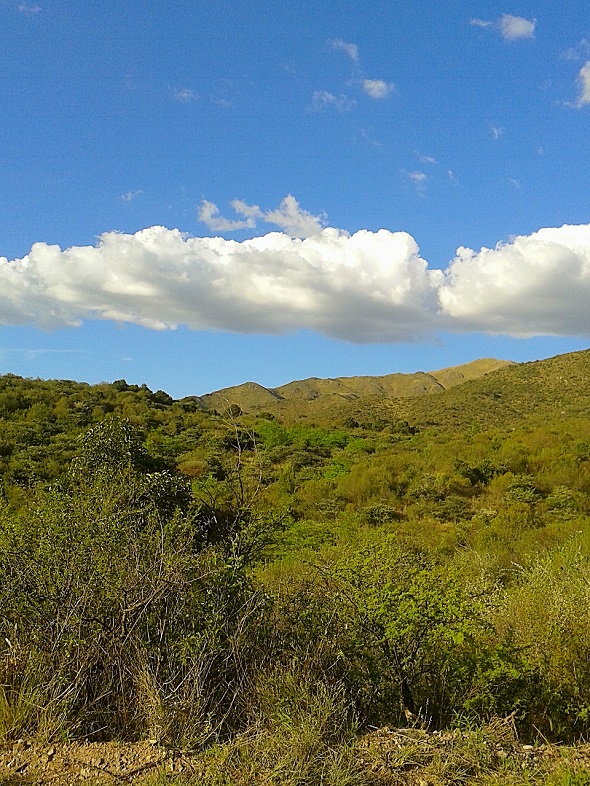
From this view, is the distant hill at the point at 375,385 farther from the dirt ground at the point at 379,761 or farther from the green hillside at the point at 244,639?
the dirt ground at the point at 379,761

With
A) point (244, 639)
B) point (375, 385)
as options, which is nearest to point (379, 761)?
point (244, 639)

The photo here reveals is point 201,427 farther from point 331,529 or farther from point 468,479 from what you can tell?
point 331,529

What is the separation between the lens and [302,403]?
7094 cm

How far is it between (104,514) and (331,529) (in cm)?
1164

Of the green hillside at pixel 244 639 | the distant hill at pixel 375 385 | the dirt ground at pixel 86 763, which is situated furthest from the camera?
the distant hill at pixel 375 385

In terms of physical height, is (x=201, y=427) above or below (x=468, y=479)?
above

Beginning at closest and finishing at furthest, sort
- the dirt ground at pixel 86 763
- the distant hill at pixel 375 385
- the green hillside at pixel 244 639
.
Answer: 1. the dirt ground at pixel 86 763
2. the green hillside at pixel 244 639
3. the distant hill at pixel 375 385

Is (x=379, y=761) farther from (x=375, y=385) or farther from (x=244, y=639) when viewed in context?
(x=375, y=385)

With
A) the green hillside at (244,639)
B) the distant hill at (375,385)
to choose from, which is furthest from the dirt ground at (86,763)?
the distant hill at (375,385)

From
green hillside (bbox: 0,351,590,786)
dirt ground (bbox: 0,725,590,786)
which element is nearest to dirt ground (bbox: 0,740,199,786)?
dirt ground (bbox: 0,725,590,786)

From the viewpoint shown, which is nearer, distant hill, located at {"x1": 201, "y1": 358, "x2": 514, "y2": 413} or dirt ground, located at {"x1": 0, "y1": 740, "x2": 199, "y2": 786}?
dirt ground, located at {"x1": 0, "y1": 740, "x2": 199, "y2": 786}

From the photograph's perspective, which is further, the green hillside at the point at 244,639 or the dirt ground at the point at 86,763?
the green hillside at the point at 244,639

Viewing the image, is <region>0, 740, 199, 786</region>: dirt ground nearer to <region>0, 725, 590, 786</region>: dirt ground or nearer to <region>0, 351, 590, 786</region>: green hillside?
<region>0, 725, 590, 786</region>: dirt ground

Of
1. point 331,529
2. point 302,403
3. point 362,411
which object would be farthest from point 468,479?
point 302,403
